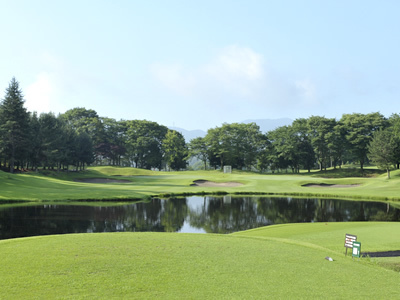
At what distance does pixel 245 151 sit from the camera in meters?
95.5

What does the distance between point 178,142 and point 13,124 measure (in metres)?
53.7

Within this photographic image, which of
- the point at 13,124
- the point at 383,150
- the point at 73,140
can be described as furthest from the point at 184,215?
the point at 73,140

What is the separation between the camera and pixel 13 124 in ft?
196

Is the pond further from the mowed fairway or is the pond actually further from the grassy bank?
the mowed fairway

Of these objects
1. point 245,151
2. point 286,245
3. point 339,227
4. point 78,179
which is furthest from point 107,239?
point 245,151

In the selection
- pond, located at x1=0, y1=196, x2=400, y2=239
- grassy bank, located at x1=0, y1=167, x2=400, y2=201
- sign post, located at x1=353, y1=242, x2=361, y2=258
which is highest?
sign post, located at x1=353, y1=242, x2=361, y2=258

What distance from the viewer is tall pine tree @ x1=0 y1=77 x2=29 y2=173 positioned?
58844 mm

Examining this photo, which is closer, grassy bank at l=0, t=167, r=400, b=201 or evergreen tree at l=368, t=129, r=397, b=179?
grassy bank at l=0, t=167, r=400, b=201

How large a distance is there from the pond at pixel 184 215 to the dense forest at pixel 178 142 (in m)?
36.7

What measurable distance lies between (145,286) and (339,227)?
18237mm

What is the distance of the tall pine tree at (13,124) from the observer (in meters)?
58.8

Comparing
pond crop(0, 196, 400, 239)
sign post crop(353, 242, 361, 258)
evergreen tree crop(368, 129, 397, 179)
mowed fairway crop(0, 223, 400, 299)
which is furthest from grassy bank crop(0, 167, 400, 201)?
sign post crop(353, 242, 361, 258)

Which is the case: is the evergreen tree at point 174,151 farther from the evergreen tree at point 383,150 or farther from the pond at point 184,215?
the pond at point 184,215

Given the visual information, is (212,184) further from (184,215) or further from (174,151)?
(174,151)
